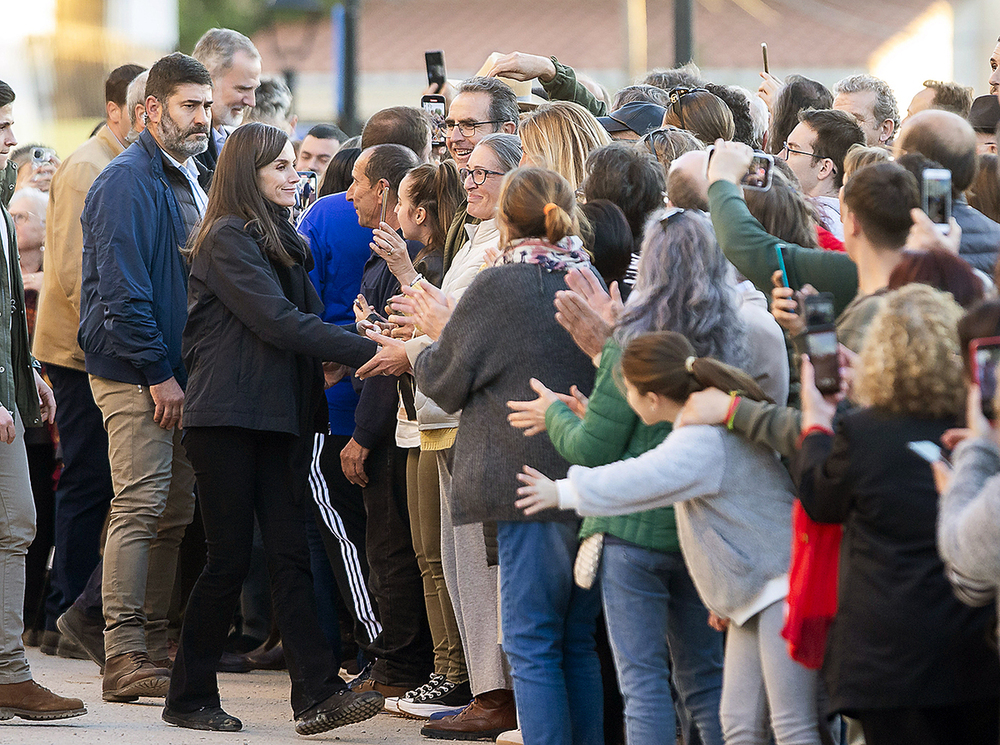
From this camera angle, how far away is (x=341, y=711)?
4.93 meters

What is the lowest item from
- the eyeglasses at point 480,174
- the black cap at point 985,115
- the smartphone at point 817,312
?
the smartphone at point 817,312

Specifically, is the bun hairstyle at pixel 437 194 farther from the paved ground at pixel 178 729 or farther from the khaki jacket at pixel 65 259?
the paved ground at pixel 178 729

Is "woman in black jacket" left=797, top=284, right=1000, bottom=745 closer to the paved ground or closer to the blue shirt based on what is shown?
the paved ground

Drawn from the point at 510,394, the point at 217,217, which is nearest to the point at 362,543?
the point at 217,217

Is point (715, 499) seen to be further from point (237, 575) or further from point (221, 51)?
point (221, 51)

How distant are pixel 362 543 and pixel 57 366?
1688 mm

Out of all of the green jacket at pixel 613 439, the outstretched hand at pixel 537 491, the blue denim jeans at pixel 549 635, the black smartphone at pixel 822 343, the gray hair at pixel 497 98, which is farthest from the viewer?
the gray hair at pixel 497 98

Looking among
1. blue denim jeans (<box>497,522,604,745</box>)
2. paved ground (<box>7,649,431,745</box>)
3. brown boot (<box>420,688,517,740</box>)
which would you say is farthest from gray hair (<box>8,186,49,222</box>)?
blue denim jeans (<box>497,522,604,745</box>)

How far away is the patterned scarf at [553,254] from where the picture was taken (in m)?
4.22

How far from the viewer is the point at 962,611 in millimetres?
2916

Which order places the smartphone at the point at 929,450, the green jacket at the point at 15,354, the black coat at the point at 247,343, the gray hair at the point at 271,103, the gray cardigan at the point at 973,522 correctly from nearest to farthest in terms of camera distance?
the gray cardigan at the point at 973,522
the smartphone at the point at 929,450
the black coat at the point at 247,343
the green jacket at the point at 15,354
the gray hair at the point at 271,103

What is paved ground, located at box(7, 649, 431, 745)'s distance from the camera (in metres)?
4.98

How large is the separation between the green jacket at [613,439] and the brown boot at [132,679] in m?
2.41

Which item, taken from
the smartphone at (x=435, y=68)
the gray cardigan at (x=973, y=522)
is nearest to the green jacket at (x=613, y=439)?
the gray cardigan at (x=973, y=522)
